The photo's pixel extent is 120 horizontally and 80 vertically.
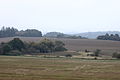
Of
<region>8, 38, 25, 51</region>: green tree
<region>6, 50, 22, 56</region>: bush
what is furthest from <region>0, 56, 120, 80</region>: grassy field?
<region>8, 38, 25, 51</region>: green tree

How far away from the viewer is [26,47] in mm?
101312

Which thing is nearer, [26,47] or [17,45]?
[17,45]

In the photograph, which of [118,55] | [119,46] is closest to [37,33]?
[119,46]

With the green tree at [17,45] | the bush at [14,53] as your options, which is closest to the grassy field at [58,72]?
the bush at [14,53]

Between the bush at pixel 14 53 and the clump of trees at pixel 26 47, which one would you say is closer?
the bush at pixel 14 53

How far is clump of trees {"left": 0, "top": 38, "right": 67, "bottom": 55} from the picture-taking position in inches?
3711

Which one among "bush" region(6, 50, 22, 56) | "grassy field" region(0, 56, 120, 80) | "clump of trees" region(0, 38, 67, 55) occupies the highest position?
"clump of trees" region(0, 38, 67, 55)

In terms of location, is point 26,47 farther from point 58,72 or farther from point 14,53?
point 58,72

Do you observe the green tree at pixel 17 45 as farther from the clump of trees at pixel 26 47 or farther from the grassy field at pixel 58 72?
the grassy field at pixel 58 72

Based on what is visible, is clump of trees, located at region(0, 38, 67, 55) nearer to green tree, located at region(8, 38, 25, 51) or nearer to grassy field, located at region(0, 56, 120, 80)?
green tree, located at region(8, 38, 25, 51)

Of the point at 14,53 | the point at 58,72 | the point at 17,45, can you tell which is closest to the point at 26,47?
the point at 17,45

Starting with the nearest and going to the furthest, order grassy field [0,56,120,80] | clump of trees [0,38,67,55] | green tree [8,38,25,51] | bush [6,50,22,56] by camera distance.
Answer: grassy field [0,56,120,80]
bush [6,50,22,56]
clump of trees [0,38,67,55]
green tree [8,38,25,51]

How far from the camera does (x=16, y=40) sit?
330 ft

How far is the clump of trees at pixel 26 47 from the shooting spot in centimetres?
9426
